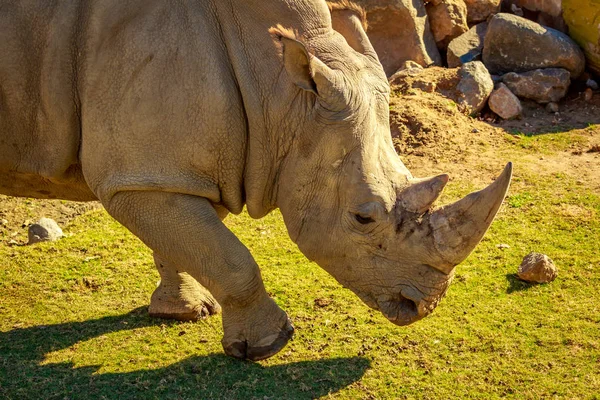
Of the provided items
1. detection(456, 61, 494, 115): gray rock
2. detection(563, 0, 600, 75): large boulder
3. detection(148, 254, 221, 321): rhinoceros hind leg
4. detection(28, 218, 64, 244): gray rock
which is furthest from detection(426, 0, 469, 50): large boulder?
detection(148, 254, 221, 321): rhinoceros hind leg

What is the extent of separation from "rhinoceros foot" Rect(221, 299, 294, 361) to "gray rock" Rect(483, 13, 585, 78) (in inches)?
239

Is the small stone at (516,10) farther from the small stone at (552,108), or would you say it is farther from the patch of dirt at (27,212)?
the patch of dirt at (27,212)

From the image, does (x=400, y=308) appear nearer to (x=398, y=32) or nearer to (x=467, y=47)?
(x=398, y=32)

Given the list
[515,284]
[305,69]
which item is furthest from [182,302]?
[515,284]

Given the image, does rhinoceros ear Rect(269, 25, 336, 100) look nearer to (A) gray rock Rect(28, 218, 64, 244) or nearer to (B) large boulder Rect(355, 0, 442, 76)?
(A) gray rock Rect(28, 218, 64, 244)

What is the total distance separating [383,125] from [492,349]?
1.73m

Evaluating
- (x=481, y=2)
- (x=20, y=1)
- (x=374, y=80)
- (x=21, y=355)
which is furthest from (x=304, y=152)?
(x=481, y=2)

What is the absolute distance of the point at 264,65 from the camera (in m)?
5.26

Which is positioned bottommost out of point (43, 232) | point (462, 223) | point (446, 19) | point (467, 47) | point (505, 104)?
point (43, 232)

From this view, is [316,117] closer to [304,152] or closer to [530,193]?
[304,152]

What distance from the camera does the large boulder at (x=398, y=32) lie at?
1084 centimetres

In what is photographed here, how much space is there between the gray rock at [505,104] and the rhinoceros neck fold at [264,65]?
210 inches

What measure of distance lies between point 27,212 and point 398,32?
490 cm

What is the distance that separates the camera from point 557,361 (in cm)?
589
